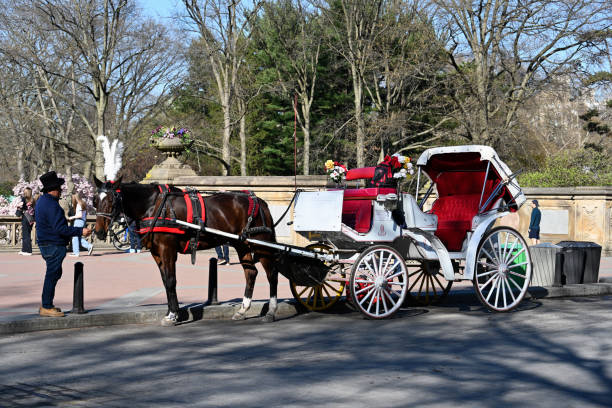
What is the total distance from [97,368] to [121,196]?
128 inches

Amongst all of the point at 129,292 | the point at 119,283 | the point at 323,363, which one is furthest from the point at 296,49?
the point at 323,363

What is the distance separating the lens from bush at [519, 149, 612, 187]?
2848 centimetres

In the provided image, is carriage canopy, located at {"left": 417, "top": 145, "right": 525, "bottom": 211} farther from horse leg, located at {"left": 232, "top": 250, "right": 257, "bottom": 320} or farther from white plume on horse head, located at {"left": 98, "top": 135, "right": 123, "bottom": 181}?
white plume on horse head, located at {"left": 98, "top": 135, "right": 123, "bottom": 181}

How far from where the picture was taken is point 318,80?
4688 centimetres

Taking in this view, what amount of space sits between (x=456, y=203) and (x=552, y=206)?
13469mm

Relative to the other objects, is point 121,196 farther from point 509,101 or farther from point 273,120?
point 273,120

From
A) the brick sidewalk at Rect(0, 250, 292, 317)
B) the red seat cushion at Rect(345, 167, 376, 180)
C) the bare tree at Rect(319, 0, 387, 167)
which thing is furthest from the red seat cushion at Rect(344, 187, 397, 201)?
the bare tree at Rect(319, 0, 387, 167)

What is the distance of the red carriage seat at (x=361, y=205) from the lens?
10.8 metres

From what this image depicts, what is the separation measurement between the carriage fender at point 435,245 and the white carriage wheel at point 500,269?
1.27ft

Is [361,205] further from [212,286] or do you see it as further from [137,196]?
[137,196]

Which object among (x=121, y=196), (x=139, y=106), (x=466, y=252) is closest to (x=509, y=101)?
(x=139, y=106)

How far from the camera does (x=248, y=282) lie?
1087 centimetres

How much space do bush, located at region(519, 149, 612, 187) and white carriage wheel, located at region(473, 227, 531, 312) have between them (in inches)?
684

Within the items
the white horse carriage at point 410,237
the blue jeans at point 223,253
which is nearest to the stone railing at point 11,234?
the blue jeans at point 223,253
